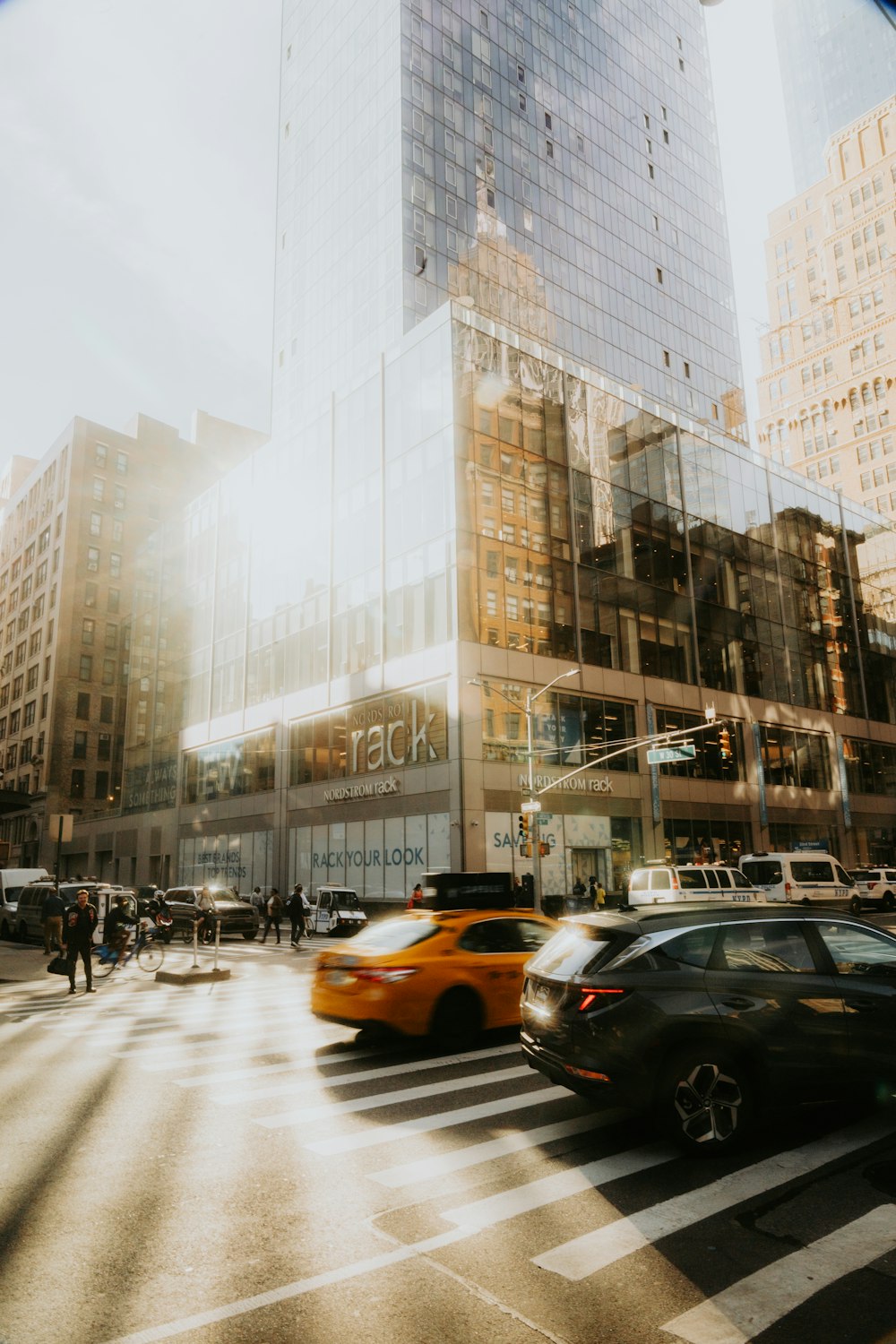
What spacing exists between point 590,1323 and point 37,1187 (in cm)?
381

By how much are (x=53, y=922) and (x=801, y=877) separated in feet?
83.0

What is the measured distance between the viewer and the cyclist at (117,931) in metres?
19.0

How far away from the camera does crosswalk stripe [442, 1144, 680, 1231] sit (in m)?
4.96

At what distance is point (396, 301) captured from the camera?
53531 mm

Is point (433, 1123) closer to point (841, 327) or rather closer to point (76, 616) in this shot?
point (76, 616)

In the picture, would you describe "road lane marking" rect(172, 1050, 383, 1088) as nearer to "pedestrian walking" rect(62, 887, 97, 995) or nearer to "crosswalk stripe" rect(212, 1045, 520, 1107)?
"crosswalk stripe" rect(212, 1045, 520, 1107)

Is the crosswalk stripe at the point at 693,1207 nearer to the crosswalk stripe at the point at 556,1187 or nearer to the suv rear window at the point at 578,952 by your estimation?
the crosswalk stripe at the point at 556,1187

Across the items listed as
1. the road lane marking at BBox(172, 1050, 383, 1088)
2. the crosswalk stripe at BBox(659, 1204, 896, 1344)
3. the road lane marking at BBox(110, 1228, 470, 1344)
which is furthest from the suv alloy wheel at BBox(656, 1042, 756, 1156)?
the road lane marking at BBox(172, 1050, 383, 1088)

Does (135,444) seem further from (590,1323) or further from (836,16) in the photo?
(836,16)

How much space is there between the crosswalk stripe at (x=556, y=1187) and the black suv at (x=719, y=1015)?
34cm

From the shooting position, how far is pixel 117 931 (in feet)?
62.9

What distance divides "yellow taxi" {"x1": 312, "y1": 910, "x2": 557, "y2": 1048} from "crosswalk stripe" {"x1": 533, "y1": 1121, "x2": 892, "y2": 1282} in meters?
4.25

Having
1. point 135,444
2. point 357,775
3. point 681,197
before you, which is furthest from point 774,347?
point 357,775

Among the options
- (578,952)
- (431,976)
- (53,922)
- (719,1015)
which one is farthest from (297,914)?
(719,1015)
